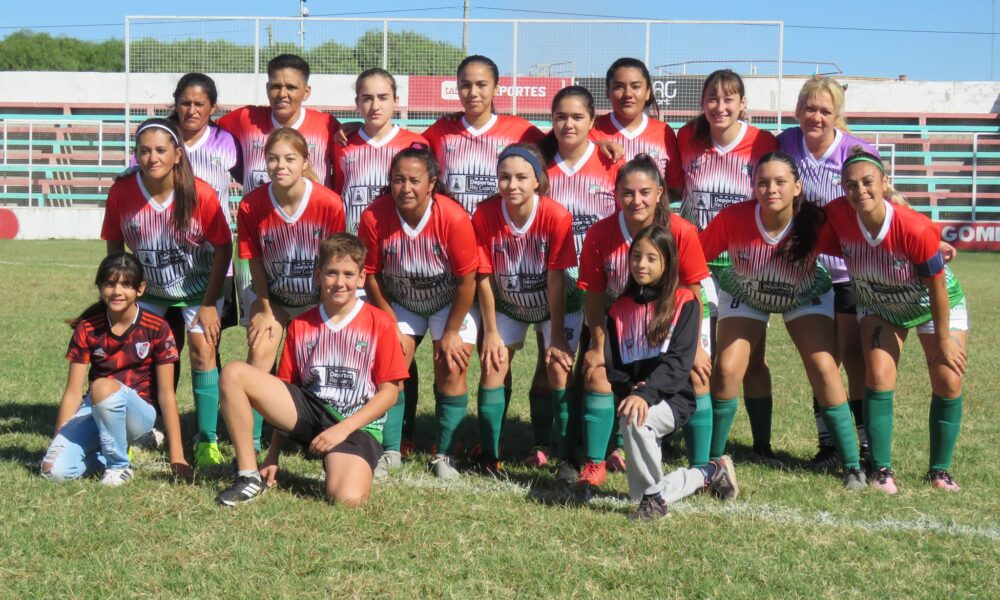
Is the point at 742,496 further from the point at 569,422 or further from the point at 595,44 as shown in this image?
the point at 595,44

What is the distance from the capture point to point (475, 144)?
209 inches

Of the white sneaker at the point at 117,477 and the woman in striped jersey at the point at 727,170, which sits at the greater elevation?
the woman in striped jersey at the point at 727,170

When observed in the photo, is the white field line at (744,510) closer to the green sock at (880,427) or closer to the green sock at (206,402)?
the green sock at (880,427)

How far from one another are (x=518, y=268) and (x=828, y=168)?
1.56 m

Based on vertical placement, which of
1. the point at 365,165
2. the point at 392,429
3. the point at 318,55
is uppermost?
the point at 318,55

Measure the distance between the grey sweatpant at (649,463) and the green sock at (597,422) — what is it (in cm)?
47

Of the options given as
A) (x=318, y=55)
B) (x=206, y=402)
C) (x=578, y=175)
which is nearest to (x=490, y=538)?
(x=206, y=402)

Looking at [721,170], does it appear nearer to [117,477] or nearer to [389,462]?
[389,462]

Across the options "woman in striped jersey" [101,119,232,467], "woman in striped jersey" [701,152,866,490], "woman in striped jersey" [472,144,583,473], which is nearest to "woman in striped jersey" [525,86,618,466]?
"woman in striped jersey" [472,144,583,473]

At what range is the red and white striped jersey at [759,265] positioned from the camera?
15.2 feet

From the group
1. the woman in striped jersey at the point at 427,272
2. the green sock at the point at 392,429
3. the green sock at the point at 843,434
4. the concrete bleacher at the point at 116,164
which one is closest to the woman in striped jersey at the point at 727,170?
the green sock at the point at 843,434

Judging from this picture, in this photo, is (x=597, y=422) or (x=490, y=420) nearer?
(x=597, y=422)

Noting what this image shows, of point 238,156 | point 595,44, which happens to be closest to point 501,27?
point 595,44

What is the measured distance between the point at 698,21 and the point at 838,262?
13.2 metres
